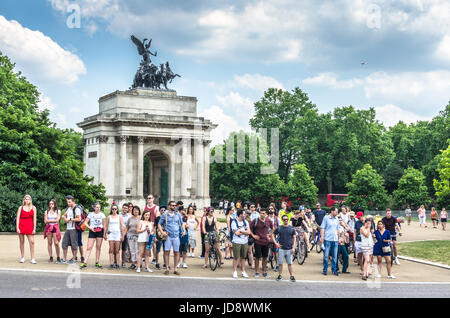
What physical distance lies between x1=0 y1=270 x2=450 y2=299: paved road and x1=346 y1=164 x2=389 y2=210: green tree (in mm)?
60242

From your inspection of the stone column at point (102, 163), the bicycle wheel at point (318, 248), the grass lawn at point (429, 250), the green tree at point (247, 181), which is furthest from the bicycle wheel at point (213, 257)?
the green tree at point (247, 181)

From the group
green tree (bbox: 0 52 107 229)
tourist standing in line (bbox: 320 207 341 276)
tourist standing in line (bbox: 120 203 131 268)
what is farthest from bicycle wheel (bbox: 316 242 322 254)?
green tree (bbox: 0 52 107 229)

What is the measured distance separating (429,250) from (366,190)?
5075cm

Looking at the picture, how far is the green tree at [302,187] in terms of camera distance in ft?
263

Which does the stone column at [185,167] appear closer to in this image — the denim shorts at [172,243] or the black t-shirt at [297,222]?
the black t-shirt at [297,222]

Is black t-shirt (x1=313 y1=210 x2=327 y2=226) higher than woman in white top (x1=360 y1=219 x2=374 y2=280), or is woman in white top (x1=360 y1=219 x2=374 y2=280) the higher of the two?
black t-shirt (x1=313 y1=210 x2=327 y2=226)

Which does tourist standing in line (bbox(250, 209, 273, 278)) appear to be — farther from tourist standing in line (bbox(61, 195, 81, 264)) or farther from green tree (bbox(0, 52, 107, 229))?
green tree (bbox(0, 52, 107, 229))

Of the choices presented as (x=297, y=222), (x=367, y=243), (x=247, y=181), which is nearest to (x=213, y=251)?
(x=297, y=222)

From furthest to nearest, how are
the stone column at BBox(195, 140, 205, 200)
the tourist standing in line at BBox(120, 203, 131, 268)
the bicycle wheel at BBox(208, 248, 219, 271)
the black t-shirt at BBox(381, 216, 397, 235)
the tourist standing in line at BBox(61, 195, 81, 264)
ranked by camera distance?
the stone column at BBox(195, 140, 205, 200) → the black t-shirt at BBox(381, 216, 397, 235) → the bicycle wheel at BBox(208, 248, 219, 271) → the tourist standing in line at BBox(61, 195, 81, 264) → the tourist standing in line at BBox(120, 203, 131, 268)

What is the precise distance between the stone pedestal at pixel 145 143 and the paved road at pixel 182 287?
43.8 m

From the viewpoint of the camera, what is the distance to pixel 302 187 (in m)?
80.1

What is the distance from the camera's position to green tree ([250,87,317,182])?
92812 millimetres

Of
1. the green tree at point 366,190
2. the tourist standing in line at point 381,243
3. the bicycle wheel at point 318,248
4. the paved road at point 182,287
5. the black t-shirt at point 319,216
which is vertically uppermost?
the green tree at point 366,190
